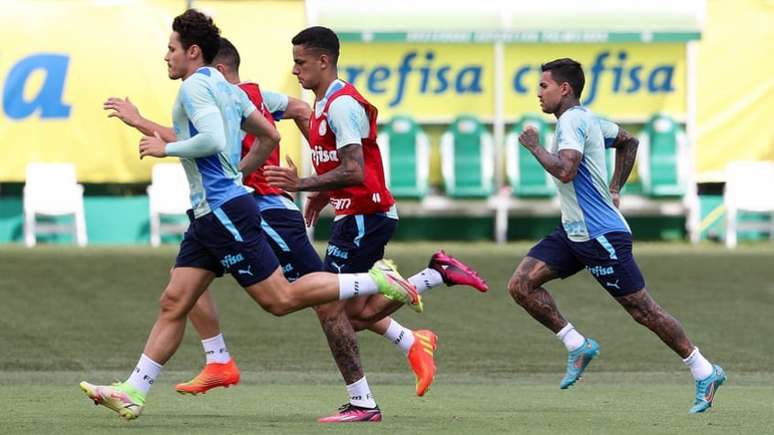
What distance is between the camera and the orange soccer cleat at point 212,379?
10.9m

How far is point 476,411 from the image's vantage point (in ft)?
36.0

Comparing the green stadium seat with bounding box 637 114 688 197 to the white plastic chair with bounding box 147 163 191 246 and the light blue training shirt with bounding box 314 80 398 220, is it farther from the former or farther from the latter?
the light blue training shirt with bounding box 314 80 398 220

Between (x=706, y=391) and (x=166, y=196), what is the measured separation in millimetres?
14714

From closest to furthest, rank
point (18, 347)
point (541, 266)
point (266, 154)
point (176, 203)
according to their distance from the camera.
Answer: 1. point (266, 154)
2. point (541, 266)
3. point (18, 347)
4. point (176, 203)

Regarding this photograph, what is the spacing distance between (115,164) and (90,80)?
1189mm

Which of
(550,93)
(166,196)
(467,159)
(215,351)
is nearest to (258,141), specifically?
(215,351)

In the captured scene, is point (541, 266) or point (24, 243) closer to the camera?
point (541, 266)

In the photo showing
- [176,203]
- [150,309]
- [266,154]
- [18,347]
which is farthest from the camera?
[176,203]

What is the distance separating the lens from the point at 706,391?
36.1 ft

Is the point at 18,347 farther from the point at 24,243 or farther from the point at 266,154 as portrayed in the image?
the point at 24,243

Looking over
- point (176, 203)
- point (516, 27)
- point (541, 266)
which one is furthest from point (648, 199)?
point (541, 266)

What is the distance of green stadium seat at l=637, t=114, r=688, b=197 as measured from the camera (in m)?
25.5

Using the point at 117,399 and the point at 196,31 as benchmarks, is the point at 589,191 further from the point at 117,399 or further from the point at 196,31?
the point at 117,399

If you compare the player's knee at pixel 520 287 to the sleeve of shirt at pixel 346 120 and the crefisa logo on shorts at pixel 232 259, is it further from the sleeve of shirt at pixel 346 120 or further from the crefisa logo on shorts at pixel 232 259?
the crefisa logo on shorts at pixel 232 259
